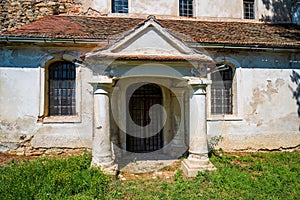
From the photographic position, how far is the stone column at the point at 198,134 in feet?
19.8

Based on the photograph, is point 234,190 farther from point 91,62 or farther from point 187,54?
point 91,62

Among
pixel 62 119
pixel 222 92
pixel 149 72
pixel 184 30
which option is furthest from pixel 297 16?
pixel 62 119

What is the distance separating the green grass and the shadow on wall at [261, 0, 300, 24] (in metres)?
7.78

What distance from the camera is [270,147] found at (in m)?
8.59

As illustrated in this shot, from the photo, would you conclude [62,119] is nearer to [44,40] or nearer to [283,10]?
[44,40]

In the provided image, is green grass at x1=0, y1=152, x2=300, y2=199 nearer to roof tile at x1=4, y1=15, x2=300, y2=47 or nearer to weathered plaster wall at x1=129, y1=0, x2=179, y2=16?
roof tile at x1=4, y1=15, x2=300, y2=47

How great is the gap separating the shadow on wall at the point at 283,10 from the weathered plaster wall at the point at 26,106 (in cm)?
951

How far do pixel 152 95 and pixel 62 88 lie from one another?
3294 millimetres

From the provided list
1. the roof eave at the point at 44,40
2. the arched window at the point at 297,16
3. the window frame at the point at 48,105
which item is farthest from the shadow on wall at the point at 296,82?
the window frame at the point at 48,105

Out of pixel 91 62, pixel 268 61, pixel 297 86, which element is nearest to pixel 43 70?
pixel 91 62

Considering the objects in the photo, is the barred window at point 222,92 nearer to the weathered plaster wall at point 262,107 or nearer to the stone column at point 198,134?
the weathered plaster wall at point 262,107

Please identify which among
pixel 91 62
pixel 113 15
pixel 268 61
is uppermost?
pixel 113 15

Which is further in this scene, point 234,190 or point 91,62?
point 91,62

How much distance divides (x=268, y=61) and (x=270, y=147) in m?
3.19
